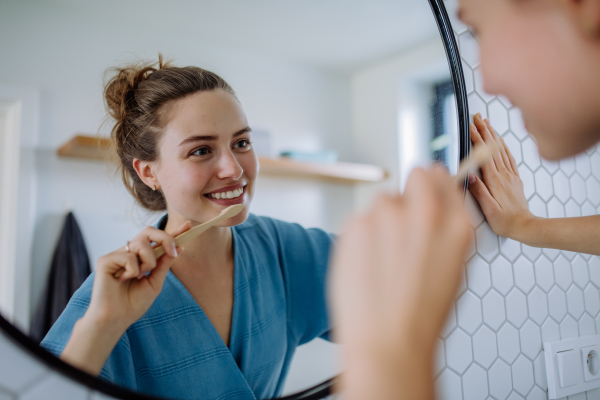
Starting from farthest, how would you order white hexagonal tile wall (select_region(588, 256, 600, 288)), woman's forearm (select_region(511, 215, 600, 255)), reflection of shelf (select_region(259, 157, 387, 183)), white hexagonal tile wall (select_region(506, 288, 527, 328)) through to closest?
white hexagonal tile wall (select_region(588, 256, 600, 288)) < white hexagonal tile wall (select_region(506, 288, 527, 328)) < woman's forearm (select_region(511, 215, 600, 255)) < reflection of shelf (select_region(259, 157, 387, 183))

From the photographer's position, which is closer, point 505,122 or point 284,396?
point 284,396

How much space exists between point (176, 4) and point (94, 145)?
0.20 m

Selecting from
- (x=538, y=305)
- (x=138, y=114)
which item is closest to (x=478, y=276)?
(x=538, y=305)

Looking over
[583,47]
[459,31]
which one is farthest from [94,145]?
[459,31]

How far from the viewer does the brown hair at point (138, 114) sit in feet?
1.38

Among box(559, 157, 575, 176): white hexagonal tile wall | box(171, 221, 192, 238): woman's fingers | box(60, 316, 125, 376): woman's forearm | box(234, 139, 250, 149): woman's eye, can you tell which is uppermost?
box(559, 157, 575, 176): white hexagonal tile wall

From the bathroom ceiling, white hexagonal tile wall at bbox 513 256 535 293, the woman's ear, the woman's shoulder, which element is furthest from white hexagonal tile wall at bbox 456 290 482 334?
the woman's ear

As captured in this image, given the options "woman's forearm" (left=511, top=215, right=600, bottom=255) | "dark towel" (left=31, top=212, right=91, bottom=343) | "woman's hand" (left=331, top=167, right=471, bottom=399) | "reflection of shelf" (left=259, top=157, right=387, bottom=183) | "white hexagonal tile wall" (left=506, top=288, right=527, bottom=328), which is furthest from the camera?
"white hexagonal tile wall" (left=506, top=288, right=527, bottom=328)

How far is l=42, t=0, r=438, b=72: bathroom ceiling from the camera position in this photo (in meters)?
0.46

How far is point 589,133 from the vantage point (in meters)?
0.41

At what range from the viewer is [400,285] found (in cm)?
26

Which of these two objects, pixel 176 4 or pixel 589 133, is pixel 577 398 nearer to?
pixel 589 133

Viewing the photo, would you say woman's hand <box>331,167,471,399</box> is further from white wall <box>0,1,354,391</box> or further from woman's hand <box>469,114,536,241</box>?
woman's hand <box>469,114,536,241</box>

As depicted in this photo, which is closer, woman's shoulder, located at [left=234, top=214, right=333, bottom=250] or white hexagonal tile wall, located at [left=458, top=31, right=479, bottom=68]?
woman's shoulder, located at [left=234, top=214, right=333, bottom=250]
